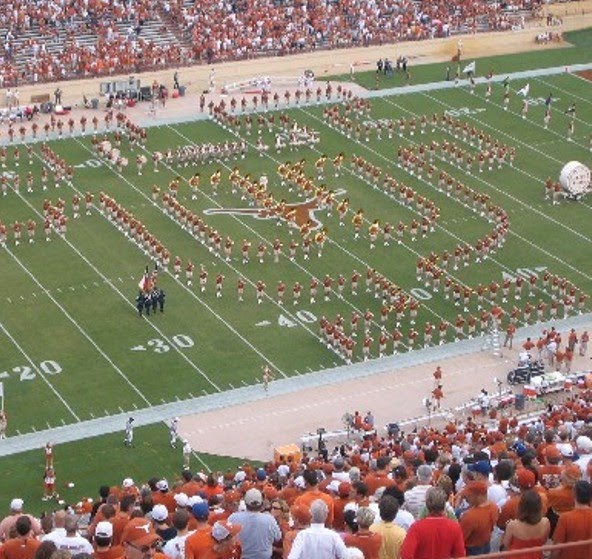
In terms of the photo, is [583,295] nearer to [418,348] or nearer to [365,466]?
[418,348]

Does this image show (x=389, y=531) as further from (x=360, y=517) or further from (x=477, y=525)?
(x=477, y=525)

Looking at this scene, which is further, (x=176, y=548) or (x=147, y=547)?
(x=176, y=548)

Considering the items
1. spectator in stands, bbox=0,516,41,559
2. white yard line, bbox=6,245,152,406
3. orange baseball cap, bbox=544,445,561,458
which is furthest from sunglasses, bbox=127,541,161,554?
white yard line, bbox=6,245,152,406

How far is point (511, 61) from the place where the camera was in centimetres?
5012

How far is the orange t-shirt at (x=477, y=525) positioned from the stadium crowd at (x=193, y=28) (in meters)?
33.6

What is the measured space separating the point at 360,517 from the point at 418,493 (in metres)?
1.49

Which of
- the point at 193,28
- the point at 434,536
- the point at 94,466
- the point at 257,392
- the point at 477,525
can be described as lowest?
A: the point at 193,28

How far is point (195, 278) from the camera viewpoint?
108ft

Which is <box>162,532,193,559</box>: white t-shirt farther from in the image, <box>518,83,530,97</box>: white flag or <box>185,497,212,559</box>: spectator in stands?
<box>518,83,530,97</box>: white flag

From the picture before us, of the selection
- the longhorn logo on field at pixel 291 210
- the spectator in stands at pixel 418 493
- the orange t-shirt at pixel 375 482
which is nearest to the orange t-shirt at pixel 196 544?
the spectator in stands at pixel 418 493

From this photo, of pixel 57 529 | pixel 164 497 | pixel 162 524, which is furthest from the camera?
pixel 164 497

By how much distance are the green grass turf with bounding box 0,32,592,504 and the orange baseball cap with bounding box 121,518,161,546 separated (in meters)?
11.5

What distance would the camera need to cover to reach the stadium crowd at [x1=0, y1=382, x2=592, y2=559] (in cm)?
1194

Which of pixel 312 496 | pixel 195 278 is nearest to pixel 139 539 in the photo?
pixel 312 496
